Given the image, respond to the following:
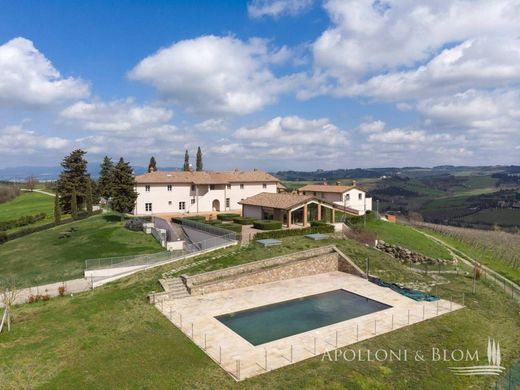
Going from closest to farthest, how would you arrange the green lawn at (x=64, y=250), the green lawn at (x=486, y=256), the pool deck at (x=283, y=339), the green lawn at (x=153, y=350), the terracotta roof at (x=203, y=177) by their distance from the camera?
the green lawn at (x=153, y=350)
the pool deck at (x=283, y=339)
the green lawn at (x=64, y=250)
the green lawn at (x=486, y=256)
the terracotta roof at (x=203, y=177)

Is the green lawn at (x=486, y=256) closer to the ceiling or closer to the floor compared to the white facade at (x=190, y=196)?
closer to the floor

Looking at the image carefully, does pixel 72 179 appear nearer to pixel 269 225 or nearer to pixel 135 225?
pixel 135 225

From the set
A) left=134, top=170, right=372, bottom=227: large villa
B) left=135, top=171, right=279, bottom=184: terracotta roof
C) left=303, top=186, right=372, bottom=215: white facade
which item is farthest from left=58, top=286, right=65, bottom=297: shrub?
left=303, top=186, right=372, bottom=215: white facade

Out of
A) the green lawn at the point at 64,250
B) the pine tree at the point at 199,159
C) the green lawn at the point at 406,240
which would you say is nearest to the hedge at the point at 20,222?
the green lawn at the point at 64,250

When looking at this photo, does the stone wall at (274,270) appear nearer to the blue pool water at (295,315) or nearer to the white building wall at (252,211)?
the blue pool water at (295,315)

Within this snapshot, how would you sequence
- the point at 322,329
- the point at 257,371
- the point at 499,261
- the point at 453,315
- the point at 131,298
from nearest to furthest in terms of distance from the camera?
the point at 257,371
the point at 322,329
the point at 453,315
the point at 131,298
the point at 499,261

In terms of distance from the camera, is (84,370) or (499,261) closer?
(84,370)

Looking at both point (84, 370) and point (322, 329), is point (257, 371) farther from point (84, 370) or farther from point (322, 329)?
point (84, 370)

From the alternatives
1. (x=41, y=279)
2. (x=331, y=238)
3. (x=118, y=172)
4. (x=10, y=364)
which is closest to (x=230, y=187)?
(x=118, y=172)
